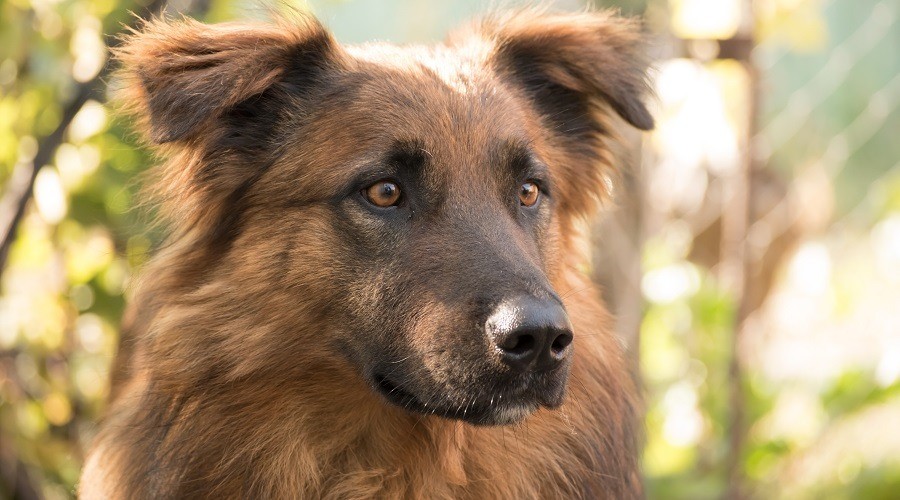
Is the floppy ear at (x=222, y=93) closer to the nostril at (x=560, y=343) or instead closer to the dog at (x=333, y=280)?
the dog at (x=333, y=280)

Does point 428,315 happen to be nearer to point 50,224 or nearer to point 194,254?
point 194,254

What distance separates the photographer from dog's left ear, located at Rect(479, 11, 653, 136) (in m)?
3.98

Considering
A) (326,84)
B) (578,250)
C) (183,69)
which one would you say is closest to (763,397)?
(578,250)

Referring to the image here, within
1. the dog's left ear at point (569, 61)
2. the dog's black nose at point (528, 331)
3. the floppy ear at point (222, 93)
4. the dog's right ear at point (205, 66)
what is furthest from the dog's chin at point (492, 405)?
the dog's left ear at point (569, 61)

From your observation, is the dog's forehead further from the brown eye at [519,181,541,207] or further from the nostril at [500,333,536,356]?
the nostril at [500,333,536,356]

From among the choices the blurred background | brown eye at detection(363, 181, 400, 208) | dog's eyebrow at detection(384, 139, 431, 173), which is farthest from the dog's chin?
the blurred background

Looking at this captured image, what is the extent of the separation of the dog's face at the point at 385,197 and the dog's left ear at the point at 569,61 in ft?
0.15

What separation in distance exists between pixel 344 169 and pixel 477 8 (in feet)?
4.79

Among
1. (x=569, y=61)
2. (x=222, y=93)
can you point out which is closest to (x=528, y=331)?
(x=222, y=93)

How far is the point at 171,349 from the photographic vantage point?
3545 mm

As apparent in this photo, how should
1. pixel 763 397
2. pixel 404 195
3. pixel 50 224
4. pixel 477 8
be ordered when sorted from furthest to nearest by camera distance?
pixel 763 397, pixel 50 224, pixel 477 8, pixel 404 195

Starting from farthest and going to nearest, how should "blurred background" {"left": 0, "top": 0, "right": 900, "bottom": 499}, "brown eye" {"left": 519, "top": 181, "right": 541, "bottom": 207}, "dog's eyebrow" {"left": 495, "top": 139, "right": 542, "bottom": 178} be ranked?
"blurred background" {"left": 0, "top": 0, "right": 900, "bottom": 499}
"brown eye" {"left": 519, "top": 181, "right": 541, "bottom": 207}
"dog's eyebrow" {"left": 495, "top": 139, "right": 542, "bottom": 178}

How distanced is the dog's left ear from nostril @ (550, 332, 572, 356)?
3.84ft

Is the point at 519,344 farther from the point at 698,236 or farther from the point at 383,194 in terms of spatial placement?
the point at 698,236
